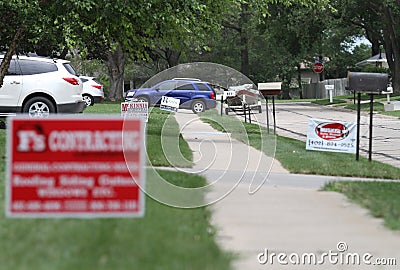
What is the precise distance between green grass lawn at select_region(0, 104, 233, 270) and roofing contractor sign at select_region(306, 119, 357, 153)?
Result: 6.00 m

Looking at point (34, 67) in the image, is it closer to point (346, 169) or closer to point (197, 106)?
point (197, 106)

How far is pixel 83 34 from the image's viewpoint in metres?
13.2

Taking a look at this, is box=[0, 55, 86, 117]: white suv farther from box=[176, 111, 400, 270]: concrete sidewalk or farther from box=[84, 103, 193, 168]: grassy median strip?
box=[176, 111, 400, 270]: concrete sidewalk

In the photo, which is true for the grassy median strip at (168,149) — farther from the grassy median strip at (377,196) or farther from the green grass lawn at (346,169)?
the grassy median strip at (377,196)

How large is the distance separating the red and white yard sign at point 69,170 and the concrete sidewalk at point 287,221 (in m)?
1.27

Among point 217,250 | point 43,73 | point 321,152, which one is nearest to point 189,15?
point 321,152

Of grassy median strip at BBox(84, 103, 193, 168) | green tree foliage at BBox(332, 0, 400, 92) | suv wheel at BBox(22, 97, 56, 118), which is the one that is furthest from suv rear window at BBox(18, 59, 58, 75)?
green tree foliage at BBox(332, 0, 400, 92)

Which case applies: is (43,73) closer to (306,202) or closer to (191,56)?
(306,202)

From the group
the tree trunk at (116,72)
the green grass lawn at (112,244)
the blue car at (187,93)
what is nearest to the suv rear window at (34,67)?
the blue car at (187,93)

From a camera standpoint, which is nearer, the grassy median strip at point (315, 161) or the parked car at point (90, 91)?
the grassy median strip at point (315, 161)

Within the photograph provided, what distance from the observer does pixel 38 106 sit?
16594 mm

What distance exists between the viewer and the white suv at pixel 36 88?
16.5 meters

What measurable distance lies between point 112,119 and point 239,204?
3331 millimetres

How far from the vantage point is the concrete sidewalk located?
603cm
